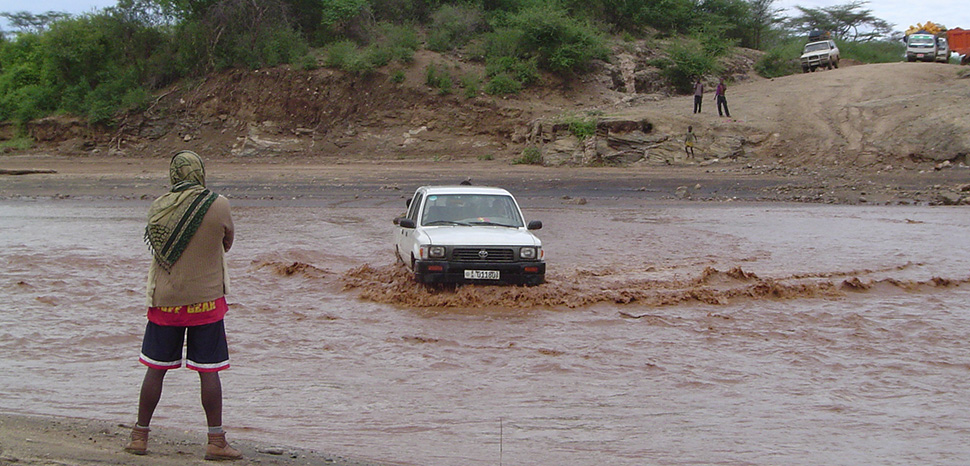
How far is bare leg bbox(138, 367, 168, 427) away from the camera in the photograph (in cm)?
492

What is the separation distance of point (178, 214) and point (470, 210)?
678cm

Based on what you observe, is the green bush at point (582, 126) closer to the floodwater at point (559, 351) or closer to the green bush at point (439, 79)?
the green bush at point (439, 79)

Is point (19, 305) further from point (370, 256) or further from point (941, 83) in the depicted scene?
point (941, 83)

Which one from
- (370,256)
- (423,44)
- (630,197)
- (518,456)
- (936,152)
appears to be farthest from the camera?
(423,44)

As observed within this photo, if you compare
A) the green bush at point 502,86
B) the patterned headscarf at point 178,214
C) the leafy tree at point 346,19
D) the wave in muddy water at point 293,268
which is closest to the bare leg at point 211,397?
the patterned headscarf at point 178,214

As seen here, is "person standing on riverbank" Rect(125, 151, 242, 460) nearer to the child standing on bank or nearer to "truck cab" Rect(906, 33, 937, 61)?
the child standing on bank

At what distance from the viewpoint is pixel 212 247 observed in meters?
4.95

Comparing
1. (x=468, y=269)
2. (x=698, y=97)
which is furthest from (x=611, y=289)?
(x=698, y=97)

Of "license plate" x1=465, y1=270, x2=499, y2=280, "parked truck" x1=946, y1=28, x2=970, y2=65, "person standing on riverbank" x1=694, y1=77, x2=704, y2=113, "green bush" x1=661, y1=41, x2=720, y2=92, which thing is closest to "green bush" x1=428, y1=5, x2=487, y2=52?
"green bush" x1=661, y1=41, x2=720, y2=92

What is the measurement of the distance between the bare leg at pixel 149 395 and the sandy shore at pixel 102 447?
21 centimetres

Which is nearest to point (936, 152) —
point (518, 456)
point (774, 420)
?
point (774, 420)

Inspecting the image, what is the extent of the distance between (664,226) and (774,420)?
12.6 meters

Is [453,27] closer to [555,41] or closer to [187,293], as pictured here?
[555,41]

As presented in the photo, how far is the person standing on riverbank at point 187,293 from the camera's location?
4.84 meters
